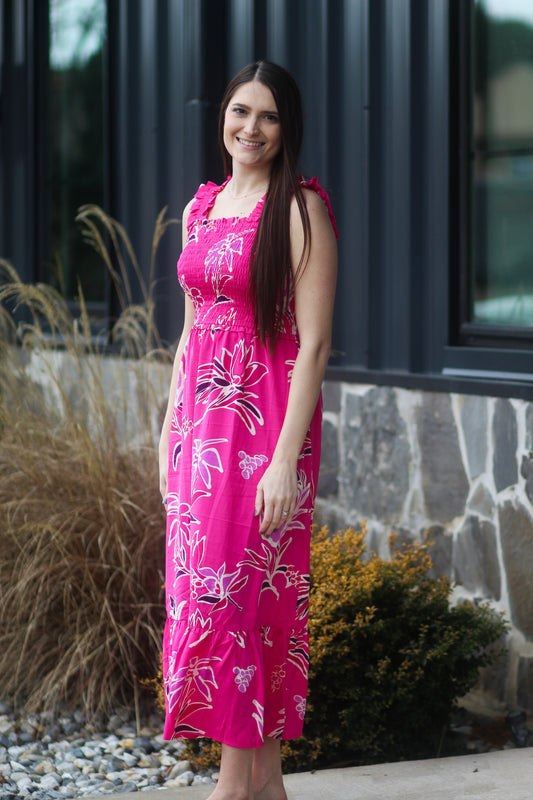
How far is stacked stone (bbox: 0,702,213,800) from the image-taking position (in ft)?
10.0

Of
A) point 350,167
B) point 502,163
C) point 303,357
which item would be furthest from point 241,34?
point 303,357

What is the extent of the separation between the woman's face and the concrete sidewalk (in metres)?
1.64

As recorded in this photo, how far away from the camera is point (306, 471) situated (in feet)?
7.61

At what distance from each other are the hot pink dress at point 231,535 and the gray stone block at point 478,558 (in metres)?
1.40

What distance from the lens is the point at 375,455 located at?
13.3ft

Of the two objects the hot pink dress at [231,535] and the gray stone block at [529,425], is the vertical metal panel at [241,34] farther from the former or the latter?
the hot pink dress at [231,535]

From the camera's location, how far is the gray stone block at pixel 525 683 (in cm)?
342

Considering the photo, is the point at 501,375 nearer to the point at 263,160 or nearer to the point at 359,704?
the point at 359,704

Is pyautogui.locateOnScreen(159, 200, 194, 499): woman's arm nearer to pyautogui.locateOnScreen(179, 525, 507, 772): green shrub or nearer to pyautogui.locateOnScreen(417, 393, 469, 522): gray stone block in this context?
pyautogui.locateOnScreen(179, 525, 507, 772): green shrub

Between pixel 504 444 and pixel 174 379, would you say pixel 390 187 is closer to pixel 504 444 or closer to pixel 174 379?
pixel 504 444

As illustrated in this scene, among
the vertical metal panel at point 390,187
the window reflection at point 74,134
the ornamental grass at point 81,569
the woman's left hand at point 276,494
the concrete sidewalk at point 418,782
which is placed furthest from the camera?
the window reflection at point 74,134

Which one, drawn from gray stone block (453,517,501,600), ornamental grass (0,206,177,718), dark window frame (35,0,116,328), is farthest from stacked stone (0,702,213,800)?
dark window frame (35,0,116,328)

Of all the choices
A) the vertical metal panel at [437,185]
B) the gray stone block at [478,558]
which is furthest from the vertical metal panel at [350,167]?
the gray stone block at [478,558]

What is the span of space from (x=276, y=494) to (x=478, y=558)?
1671 mm
